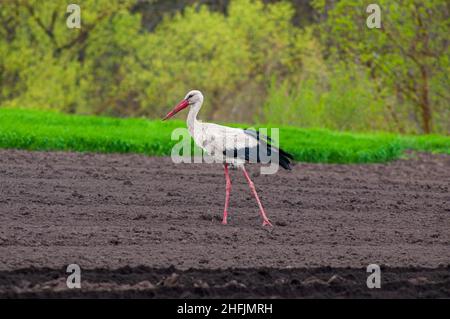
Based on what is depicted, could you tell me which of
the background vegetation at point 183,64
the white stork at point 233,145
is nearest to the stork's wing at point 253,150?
the white stork at point 233,145

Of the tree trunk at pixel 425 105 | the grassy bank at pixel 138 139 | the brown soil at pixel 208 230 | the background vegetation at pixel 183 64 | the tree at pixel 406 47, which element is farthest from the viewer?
the background vegetation at pixel 183 64

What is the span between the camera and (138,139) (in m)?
15.6

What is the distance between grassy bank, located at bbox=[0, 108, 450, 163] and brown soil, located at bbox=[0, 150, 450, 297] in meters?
0.79

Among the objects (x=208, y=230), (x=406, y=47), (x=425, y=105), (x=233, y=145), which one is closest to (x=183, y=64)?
(x=406, y=47)

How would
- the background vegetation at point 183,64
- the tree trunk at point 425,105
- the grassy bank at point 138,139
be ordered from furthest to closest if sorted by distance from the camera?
the background vegetation at point 183,64 < the tree trunk at point 425,105 < the grassy bank at point 138,139

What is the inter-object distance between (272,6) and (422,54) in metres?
9.77

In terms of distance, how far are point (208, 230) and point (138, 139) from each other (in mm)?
6324

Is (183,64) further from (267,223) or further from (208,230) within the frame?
(208,230)

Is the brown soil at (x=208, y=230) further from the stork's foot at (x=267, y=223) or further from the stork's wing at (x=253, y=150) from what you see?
the stork's wing at (x=253, y=150)

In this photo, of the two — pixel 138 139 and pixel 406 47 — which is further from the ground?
pixel 406 47

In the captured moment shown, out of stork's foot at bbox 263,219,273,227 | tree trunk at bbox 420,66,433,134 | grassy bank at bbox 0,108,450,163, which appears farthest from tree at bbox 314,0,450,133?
stork's foot at bbox 263,219,273,227

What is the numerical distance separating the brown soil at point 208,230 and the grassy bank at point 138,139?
0.79 metres

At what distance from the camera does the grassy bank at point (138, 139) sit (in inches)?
598

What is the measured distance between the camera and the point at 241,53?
2855 cm
